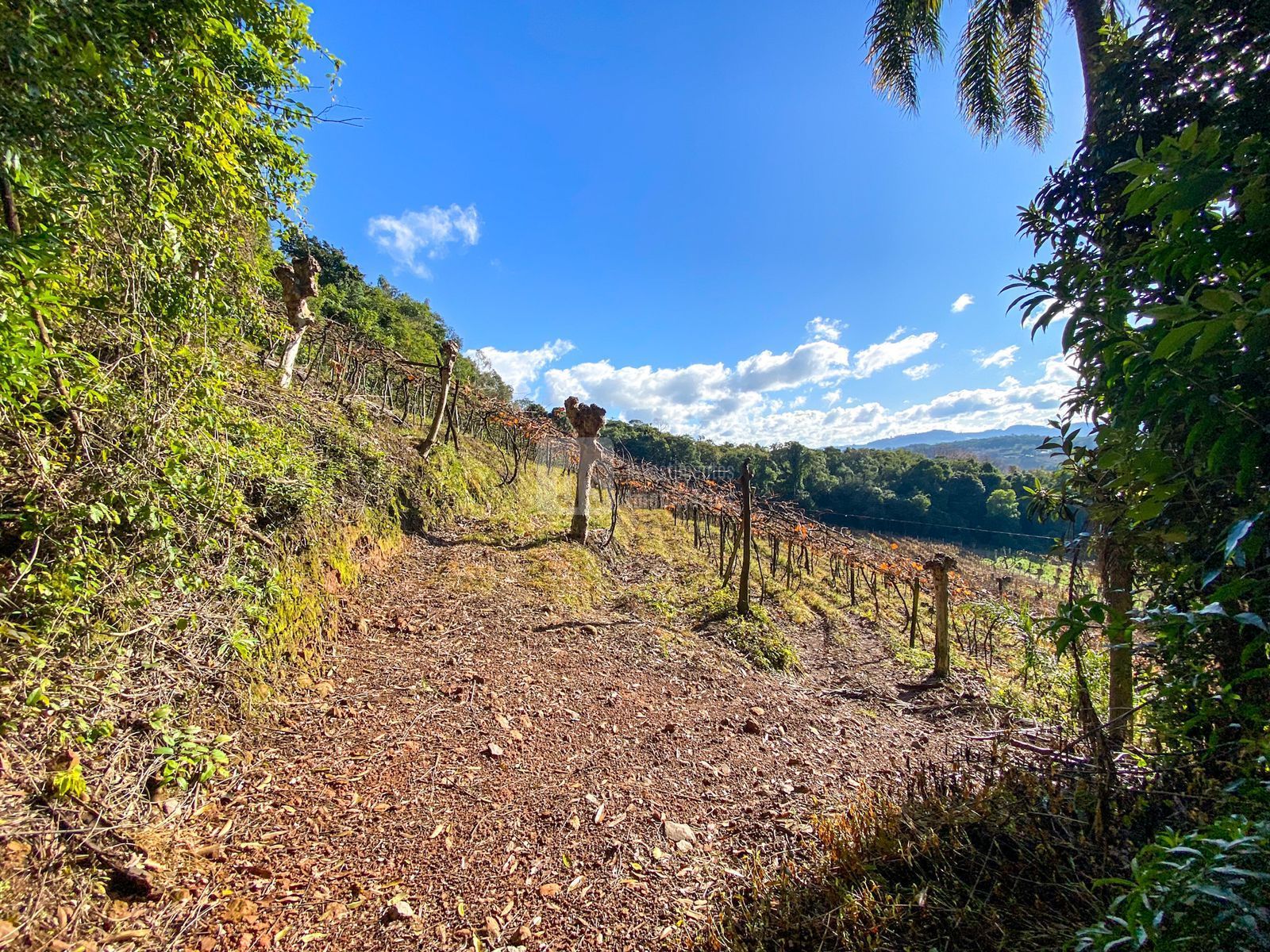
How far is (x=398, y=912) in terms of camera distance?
1.92 metres

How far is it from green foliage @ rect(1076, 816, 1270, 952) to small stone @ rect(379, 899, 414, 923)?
2.31m

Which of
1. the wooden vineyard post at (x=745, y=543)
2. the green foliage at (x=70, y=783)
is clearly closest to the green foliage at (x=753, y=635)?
the wooden vineyard post at (x=745, y=543)

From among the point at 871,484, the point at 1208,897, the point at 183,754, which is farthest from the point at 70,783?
the point at 871,484

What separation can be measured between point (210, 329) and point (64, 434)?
0.95 meters

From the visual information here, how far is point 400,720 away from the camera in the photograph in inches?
121

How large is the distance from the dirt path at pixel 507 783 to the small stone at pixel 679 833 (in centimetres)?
2

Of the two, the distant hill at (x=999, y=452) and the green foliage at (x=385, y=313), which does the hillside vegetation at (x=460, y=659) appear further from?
the distant hill at (x=999, y=452)

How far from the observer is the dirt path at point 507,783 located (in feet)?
6.41

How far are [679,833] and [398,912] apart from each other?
144cm

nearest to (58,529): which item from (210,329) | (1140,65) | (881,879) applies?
(210,329)

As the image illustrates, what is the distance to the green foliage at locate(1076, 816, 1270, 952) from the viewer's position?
26.9 inches

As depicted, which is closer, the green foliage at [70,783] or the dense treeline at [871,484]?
the green foliage at [70,783]

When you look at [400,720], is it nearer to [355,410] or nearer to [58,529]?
[58,529]

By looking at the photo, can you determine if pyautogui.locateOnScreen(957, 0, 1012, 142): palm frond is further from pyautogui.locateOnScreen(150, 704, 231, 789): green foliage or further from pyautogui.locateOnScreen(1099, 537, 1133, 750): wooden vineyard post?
pyautogui.locateOnScreen(150, 704, 231, 789): green foliage
